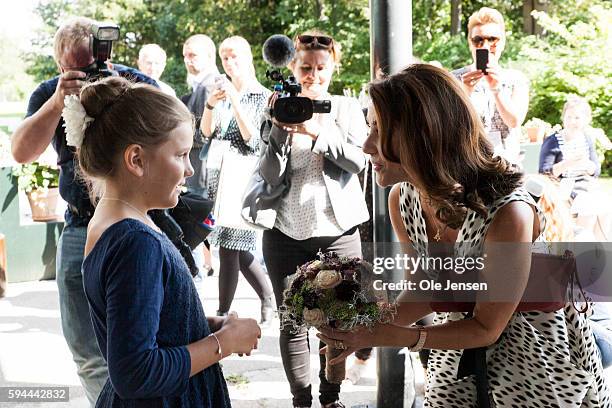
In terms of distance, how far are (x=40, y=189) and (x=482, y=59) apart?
464 centimetres

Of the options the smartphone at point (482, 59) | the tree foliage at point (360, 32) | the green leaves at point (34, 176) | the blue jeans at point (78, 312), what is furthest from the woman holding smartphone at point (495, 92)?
the tree foliage at point (360, 32)

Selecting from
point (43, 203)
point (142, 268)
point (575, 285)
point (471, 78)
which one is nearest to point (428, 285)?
point (575, 285)

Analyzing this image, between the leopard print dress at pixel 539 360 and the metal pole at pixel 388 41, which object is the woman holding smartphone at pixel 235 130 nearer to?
Result: the metal pole at pixel 388 41

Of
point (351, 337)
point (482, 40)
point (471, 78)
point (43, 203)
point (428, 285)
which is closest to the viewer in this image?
point (351, 337)

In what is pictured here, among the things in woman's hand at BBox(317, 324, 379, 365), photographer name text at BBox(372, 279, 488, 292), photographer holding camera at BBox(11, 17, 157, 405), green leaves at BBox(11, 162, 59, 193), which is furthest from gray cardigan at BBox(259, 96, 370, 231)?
green leaves at BBox(11, 162, 59, 193)

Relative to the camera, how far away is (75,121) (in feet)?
6.09

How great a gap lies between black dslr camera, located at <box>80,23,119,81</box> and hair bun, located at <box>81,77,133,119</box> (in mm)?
854

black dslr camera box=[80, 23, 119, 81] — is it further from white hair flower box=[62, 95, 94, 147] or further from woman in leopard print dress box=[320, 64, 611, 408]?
woman in leopard print dress box=[320, 64, 611, 408]

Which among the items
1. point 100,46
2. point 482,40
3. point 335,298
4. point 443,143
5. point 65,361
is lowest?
point 65,361

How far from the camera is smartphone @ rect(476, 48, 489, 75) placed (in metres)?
4.07

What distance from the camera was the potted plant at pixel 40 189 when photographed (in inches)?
274

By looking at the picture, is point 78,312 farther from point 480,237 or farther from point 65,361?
point 65,361

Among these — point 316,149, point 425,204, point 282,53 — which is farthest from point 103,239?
point 282,53

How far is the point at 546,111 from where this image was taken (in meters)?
14.3
